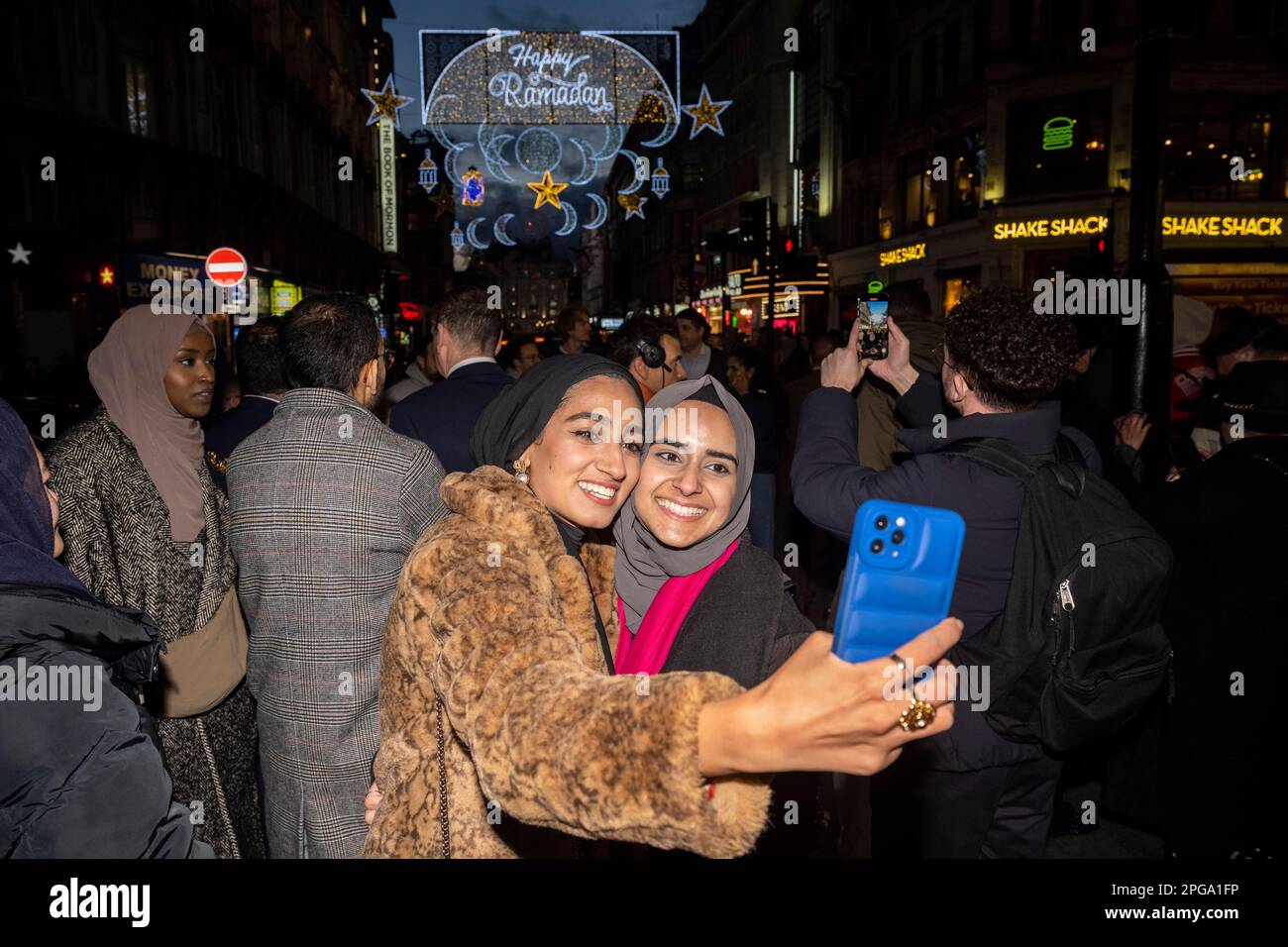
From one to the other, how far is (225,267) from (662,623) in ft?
51.0

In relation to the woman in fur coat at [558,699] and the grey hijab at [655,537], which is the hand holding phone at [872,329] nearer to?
the grey hijab at [655,537]

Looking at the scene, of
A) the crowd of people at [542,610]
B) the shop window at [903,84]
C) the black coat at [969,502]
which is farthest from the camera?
the shop window at [903,84]

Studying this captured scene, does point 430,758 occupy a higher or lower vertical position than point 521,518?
lower

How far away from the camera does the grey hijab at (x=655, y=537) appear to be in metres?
2.69

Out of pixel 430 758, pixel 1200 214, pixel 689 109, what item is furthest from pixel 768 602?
pixel 1200 214

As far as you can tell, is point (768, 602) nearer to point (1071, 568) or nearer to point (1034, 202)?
point (1071, 568)

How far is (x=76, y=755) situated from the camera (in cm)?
145

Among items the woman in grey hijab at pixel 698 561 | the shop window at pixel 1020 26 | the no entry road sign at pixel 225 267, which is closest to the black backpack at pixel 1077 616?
the woman in grey hijab at pixel 698 561

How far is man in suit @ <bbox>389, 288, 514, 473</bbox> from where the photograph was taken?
4613 millimetres

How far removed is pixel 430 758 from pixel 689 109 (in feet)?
56.2

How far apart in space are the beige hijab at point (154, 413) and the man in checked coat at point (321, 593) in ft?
1.76

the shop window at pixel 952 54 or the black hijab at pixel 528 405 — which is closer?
the black hijab at pixel 528 405
